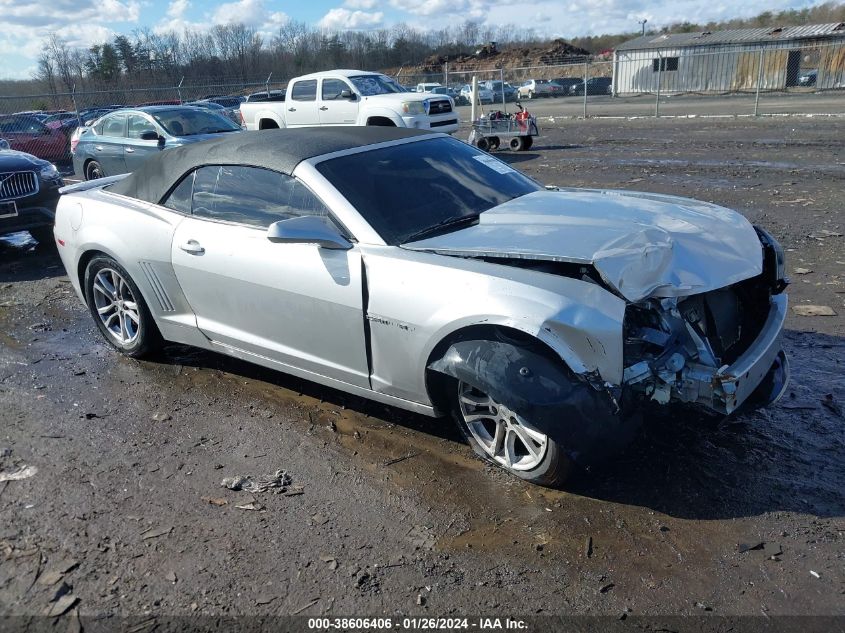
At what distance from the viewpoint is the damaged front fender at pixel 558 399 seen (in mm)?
3016

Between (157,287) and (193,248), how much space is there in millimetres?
537

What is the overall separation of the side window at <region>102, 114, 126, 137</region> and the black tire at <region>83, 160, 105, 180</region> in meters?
0.60

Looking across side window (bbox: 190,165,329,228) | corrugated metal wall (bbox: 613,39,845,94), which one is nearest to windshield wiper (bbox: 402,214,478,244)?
side window (bbox: 190,165,329,228)

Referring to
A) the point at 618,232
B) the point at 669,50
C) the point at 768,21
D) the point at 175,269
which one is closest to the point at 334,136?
the point at 175,269

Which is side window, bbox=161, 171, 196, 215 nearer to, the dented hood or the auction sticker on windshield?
the dented hood

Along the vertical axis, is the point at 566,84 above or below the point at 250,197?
below

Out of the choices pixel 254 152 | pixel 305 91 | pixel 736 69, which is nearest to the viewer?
pixel 254 152

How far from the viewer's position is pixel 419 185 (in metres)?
4.18

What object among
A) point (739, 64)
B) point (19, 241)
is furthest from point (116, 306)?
point (739, 64)

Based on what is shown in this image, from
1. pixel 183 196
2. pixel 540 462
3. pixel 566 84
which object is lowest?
pixel 540 462

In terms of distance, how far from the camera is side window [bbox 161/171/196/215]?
462 cm

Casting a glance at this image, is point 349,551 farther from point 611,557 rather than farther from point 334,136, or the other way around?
point 334,136

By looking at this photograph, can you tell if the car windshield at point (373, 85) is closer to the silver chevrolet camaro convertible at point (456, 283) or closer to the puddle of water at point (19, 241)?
the puddle of water at point (19, 241)

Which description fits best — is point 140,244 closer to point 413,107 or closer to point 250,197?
point 250,197
